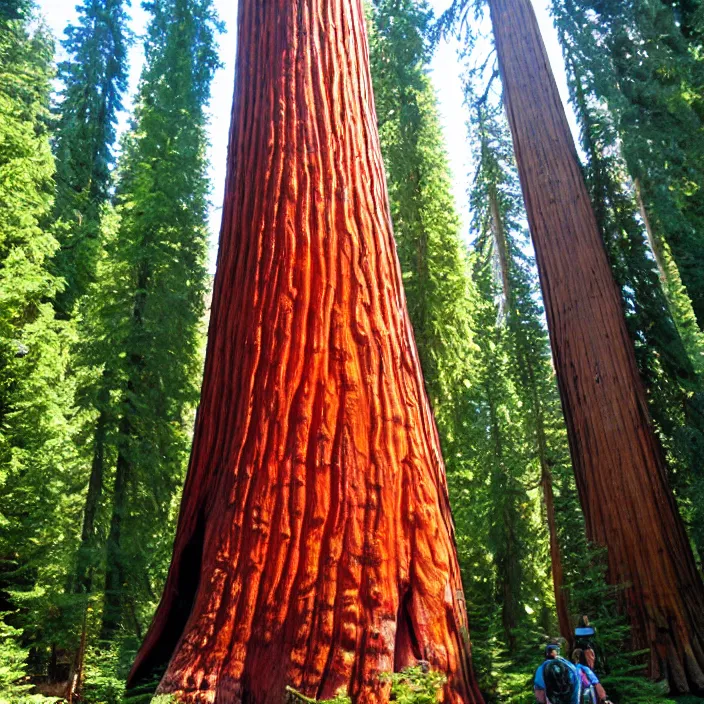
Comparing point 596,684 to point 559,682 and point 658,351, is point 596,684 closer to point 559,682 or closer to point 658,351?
point 559,682

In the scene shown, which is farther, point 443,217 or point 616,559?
point 443,217

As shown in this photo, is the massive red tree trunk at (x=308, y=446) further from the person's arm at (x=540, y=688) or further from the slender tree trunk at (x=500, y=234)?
the slender tree trunk at (x=500, y=234)

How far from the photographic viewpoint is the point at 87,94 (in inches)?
793

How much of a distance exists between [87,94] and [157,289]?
36.1 feet

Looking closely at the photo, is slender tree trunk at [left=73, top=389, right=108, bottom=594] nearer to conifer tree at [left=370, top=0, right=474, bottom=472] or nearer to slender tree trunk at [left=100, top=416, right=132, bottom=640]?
slender tree trunk at [left=100, top=416, right=132, bottom=640]

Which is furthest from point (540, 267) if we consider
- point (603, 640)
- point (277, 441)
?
point (277, 441)

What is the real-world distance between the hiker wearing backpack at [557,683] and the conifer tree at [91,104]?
17352mm

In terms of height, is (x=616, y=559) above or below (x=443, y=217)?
below

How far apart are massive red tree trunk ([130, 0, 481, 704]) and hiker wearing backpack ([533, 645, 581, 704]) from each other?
1.15 m

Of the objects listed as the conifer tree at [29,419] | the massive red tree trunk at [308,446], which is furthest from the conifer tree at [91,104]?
the massive red tree trunk at [308,446]

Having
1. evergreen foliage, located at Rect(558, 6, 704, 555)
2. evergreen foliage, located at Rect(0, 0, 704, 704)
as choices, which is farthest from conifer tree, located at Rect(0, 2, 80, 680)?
evergreen foliage, located at Rect(558, 6, 704, 555)

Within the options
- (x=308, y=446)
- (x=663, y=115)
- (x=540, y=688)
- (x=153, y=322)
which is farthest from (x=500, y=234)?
(x=308, y=446)

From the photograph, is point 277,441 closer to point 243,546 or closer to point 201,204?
point 243,546

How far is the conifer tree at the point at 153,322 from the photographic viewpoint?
11.4m
